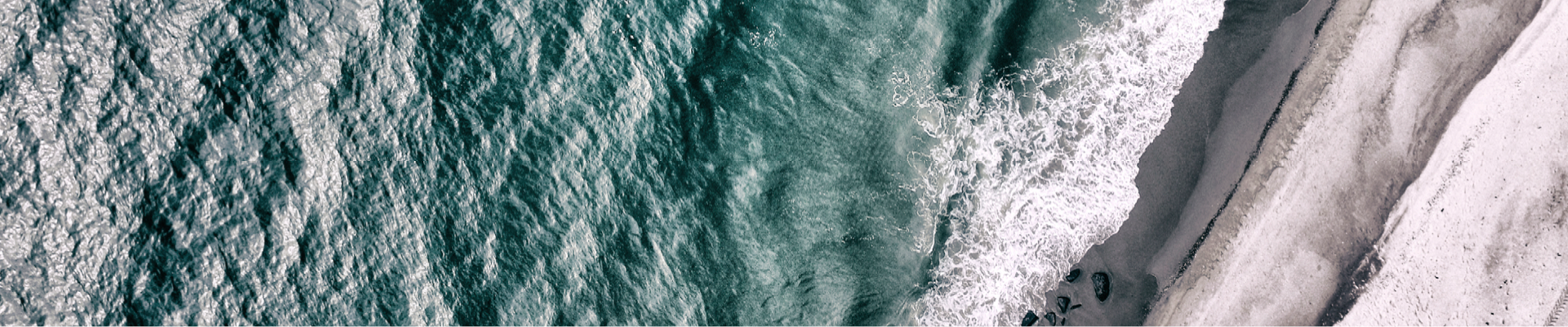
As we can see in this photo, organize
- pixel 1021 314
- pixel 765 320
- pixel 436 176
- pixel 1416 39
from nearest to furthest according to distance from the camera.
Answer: pixel 436 176 < pixel 765 320 < pixel 1416 39 < pixel 1021 314

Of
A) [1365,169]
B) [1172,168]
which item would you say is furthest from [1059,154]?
[1365,169]

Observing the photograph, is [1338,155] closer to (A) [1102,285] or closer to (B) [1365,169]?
(B) [1365,169]

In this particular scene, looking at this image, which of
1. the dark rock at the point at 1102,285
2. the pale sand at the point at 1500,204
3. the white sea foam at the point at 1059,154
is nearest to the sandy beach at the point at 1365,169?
the pale sand at the point at 1500,204

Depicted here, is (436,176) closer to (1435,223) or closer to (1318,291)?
(1318,291)

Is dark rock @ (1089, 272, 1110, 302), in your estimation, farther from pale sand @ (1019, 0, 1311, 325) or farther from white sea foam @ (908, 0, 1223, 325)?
white sea foam @ (908, 0, 1223, 325)

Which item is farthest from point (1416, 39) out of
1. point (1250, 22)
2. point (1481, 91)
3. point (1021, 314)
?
point (1021, 314)

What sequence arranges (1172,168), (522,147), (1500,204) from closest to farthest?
1. (522,147)
2. (1500,204)
3. (1172,168)
